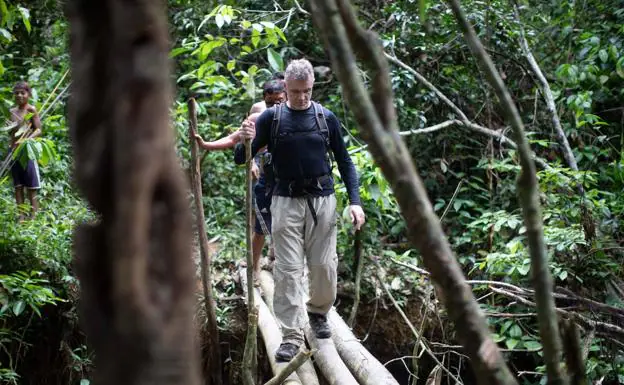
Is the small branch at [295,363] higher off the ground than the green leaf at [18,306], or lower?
lower

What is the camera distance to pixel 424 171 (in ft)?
29.8

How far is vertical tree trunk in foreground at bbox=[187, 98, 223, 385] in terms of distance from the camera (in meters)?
4.57

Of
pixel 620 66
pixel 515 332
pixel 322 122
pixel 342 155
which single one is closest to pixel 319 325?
pixel 342 155

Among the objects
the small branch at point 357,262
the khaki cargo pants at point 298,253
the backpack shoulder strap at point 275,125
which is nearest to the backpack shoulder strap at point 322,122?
the backpack shoulder strap at point 275,125

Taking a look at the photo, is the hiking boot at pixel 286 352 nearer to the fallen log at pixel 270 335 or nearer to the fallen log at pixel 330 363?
the fallen log at pixel 270 335

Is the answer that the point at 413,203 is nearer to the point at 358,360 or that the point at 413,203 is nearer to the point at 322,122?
the point at 322,122

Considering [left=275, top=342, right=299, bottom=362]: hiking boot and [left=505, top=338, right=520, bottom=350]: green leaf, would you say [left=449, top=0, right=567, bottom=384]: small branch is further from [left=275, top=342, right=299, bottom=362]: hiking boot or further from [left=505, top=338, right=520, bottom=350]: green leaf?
[left=505, top=338, right=520, bottom=350]: green leaf

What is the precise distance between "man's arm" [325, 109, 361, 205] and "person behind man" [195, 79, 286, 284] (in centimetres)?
58

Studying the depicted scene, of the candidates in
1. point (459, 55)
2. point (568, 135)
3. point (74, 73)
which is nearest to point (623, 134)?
point (568, 135)

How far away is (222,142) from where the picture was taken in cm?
531

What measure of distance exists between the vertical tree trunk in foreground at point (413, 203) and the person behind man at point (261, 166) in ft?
12.7

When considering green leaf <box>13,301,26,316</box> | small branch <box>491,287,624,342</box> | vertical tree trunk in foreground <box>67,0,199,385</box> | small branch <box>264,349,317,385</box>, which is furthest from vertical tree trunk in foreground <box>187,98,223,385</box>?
vertical tree trunk in foreground <box>67,0,199,385</box>

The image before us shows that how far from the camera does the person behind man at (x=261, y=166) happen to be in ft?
17.4

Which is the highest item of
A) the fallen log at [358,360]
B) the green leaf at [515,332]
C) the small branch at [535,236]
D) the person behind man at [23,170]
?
the person behind man at [23,170]
